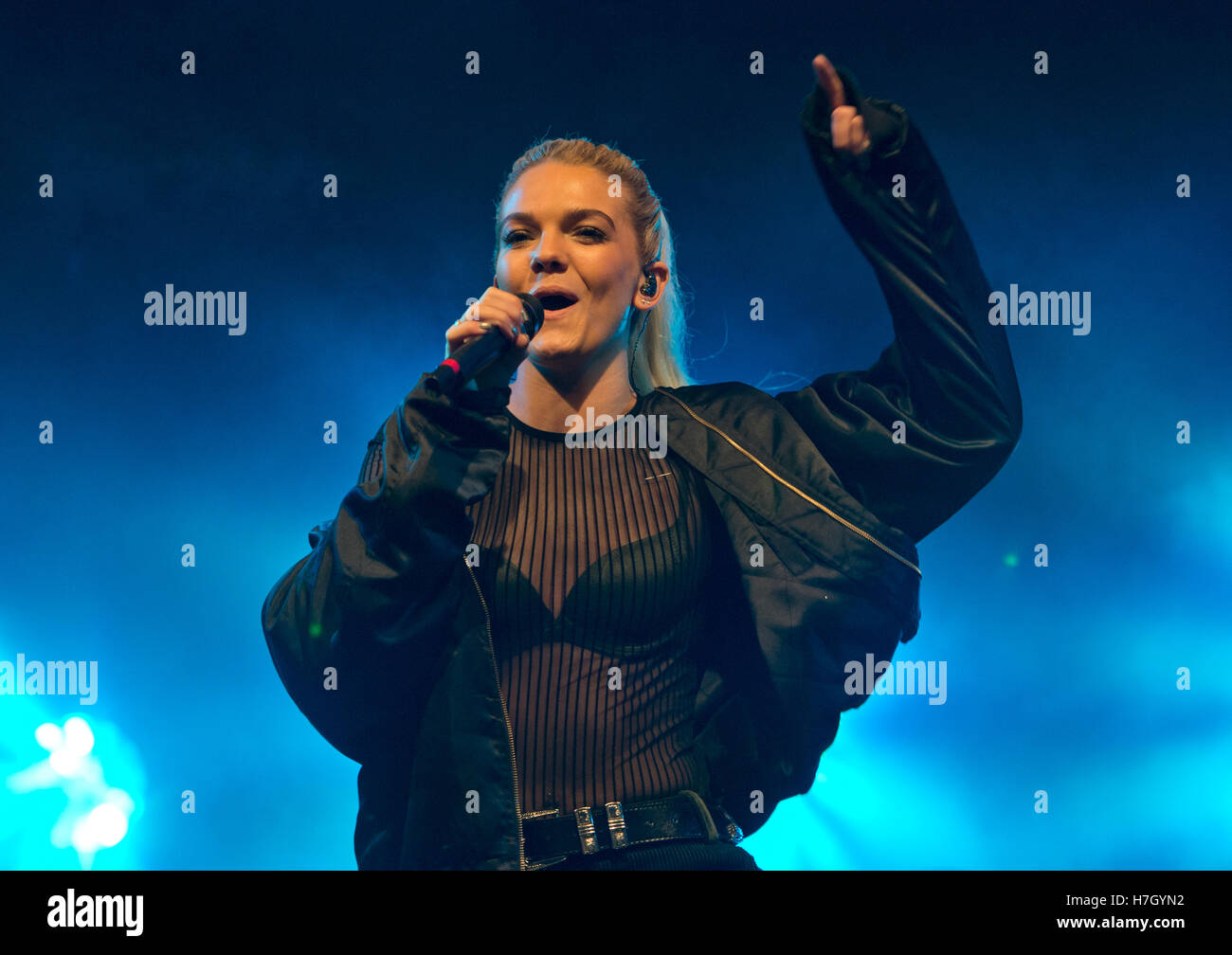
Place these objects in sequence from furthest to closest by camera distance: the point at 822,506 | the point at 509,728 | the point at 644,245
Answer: the point at 644,245 → the point at 822,506 → the point at 509,728

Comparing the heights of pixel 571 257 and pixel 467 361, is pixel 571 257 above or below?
above

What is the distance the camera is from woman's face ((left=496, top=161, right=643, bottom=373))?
173cm

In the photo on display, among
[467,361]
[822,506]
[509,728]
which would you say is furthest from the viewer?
[822,506]

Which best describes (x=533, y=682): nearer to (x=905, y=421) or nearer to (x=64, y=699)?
(x=905, y=421)

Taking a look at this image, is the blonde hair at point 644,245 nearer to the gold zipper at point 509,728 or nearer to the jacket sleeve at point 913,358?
the jacket sleeve at point 913,358

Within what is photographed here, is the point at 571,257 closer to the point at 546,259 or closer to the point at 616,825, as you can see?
the point at 546,259

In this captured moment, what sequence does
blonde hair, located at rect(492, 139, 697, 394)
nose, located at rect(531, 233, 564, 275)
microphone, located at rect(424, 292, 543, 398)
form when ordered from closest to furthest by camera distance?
1. microphone, located at rect(424, 292, 543, 398)
2. nose, located at rect(531, 233, 564, 275)
3. blonde hair, located at rect(492, 139, 697, 394)

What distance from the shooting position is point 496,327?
1.44 metres

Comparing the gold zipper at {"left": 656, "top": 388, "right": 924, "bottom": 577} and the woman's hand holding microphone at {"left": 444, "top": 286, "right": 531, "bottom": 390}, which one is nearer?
the woman's hand holding microphone at {"left": 444, "top": 286, "right": 531, "bottom": 390}

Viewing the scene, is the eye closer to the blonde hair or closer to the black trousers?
the blonde hair

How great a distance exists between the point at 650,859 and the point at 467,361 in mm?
646

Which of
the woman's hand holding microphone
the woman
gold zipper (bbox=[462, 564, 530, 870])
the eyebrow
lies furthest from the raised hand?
gold zipper (bbox=[462, 564, 530, 870])

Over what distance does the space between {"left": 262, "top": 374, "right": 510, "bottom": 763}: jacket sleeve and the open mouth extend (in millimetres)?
305

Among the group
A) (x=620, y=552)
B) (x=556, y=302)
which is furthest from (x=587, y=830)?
(x=556, y=302)
